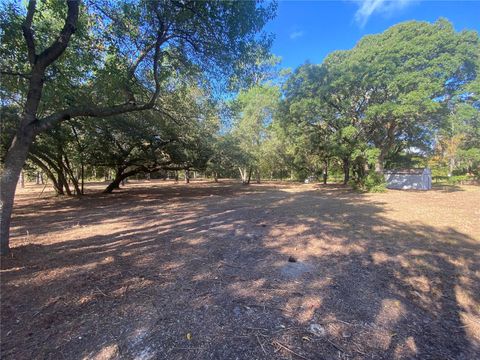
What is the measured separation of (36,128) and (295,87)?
1381 centimetres

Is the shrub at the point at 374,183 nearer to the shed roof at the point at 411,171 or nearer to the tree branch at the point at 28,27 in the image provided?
the shed roof at the point at 411,171

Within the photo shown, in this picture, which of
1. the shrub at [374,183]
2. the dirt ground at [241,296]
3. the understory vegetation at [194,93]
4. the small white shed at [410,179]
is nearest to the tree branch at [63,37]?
the understory vegetation at [194,93]

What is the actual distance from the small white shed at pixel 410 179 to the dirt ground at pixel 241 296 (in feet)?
48.7

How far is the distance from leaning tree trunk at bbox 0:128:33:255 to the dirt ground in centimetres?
38

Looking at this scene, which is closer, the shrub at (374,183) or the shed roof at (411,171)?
the shrub at (374,183)

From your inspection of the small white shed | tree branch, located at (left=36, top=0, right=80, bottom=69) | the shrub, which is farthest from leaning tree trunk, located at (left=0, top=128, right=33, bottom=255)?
the small white shed

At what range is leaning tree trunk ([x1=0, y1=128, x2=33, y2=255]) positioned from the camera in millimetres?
3281

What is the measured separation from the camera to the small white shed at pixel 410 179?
16859mm

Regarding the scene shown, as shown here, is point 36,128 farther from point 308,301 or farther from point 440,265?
point 440,265

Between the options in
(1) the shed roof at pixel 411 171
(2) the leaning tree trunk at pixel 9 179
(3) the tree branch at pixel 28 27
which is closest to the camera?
(2) the leaning tree trunk at pixel 9 179

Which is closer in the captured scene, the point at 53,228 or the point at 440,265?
the point at 440,265

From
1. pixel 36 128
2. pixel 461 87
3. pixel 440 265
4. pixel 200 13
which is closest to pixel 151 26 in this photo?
pixel 200 13

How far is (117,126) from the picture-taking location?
9586 millimetres

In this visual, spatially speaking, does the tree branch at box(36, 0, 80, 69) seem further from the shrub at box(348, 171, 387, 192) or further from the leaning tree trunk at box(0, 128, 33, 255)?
the shrub at box(348, 171, 387, 192)
